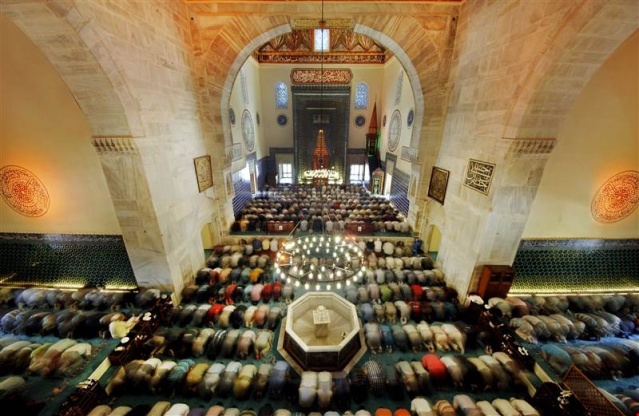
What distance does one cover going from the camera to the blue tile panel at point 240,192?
1014 centimetres

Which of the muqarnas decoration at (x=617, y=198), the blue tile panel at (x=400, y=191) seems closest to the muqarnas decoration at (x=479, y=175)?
the muqarnas decoration at (x=617, y=198)

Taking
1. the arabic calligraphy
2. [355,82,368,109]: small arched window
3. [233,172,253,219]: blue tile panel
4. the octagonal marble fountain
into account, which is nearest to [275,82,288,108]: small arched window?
the arabic calligraphy

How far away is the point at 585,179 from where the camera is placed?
5.57 meters

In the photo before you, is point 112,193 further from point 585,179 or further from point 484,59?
point 585,179

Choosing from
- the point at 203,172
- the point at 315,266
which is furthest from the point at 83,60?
the point at 315,266

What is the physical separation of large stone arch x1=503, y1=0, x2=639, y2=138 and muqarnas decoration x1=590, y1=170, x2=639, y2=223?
2668 mm

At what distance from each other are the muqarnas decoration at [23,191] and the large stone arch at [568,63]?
10.4 meters

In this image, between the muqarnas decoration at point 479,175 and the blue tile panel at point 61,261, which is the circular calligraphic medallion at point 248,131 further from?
the muqarnas decoration at point 479,175

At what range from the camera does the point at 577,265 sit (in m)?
6.28

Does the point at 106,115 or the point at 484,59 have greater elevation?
the point at 484,59

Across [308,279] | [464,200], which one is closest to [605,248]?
[464,200]

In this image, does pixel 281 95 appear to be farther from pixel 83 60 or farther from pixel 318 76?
pixel 83 60

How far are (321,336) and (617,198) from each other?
296 inches

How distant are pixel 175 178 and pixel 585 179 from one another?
943cm
